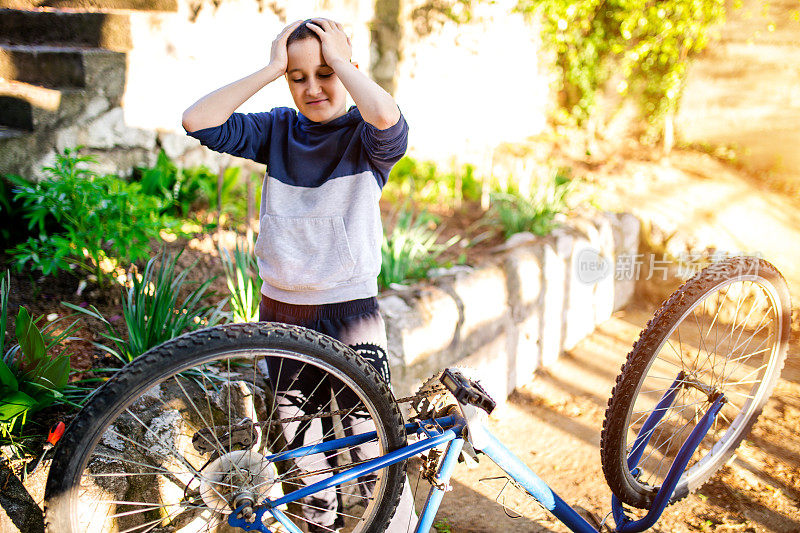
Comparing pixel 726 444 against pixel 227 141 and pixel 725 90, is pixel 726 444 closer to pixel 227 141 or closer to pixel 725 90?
pixel 227 141

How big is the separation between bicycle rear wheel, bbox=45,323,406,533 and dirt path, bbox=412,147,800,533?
0.45 metres

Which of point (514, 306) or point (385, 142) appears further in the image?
point (514, 306)

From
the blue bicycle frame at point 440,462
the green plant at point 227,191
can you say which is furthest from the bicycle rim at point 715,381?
the green plant at point 227,191

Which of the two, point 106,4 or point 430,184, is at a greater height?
point 106,4

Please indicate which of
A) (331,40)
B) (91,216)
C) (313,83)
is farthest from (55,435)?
(331,40)

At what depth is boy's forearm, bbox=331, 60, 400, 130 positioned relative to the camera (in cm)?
135

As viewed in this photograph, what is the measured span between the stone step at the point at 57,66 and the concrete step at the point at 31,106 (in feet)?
0.30

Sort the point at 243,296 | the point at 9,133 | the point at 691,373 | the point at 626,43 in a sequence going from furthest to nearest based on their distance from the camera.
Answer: the point at 626,43, the point at 9,133, the point at 243,296, the point at 691,373

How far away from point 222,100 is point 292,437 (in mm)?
954

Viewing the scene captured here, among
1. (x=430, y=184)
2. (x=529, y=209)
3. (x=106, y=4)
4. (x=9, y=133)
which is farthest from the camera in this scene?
(x=430, y=184)

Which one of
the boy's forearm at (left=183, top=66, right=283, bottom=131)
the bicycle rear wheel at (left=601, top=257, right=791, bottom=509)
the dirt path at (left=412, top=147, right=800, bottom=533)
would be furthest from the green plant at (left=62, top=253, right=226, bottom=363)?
the bicycle rear wheel at (left=601, top=257, right=791, bottom=509)

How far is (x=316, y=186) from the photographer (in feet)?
5.12

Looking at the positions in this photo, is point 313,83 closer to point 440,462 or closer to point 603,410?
point 440,462

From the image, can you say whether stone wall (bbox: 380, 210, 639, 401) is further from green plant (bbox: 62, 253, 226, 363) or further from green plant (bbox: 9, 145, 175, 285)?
green plant (bbox: 9, 145, 175, 285)
